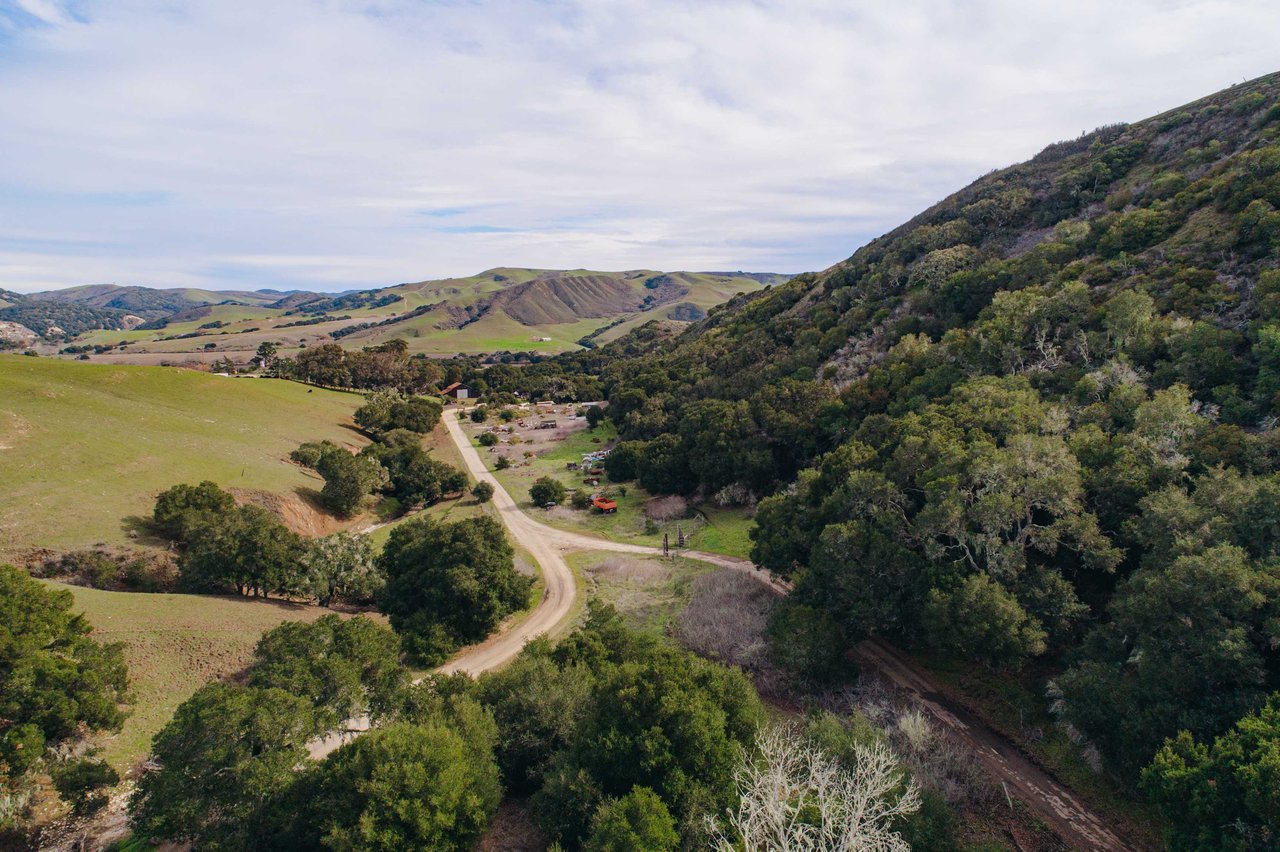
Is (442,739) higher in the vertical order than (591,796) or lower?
higher

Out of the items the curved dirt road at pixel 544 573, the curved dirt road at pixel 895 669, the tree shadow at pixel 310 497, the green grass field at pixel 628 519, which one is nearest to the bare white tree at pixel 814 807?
the curved dirt road at pixel 895 669

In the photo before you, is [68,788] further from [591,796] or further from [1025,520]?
[1025,520]

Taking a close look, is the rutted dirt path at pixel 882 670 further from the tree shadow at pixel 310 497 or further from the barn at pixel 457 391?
the barn at pixel 457 391

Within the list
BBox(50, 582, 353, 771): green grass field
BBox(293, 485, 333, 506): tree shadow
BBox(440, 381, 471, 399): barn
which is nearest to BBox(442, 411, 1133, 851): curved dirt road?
BBox(50, 582, 353, 771): green grass field

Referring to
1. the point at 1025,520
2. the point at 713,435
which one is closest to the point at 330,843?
the point at 1025,520

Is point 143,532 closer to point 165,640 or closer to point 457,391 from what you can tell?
point 165,640

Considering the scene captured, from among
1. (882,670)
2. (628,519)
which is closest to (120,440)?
(628,519)
